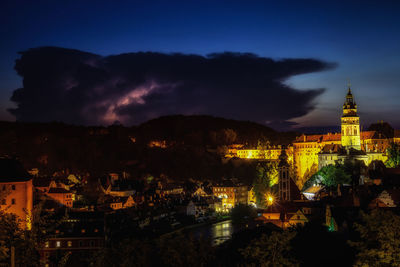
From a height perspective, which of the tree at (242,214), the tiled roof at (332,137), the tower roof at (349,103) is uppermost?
the tower roof at (349,103)

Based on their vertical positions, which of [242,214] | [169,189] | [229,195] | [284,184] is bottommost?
[242,214]

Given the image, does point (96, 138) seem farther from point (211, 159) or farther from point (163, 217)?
point (163, 217)

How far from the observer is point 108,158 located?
74625mm

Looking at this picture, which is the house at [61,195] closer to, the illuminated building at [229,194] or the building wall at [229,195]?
the illuminated building at [229,194]

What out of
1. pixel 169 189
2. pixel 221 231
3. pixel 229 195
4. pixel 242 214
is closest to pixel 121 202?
pixel 221 231

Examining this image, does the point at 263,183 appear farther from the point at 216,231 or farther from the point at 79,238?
the point at 79,238

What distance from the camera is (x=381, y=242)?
11.2 m

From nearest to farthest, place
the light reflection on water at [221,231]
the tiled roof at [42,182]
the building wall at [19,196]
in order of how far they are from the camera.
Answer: the building wall at [19,196] < the light reflection on water at [221,231] < the tiled roof at [42,182]

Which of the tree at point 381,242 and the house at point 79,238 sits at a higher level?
the tree at point 381,242

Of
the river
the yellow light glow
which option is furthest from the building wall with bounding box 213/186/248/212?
the river

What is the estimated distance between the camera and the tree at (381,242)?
1083cm

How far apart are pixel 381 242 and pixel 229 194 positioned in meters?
45.0

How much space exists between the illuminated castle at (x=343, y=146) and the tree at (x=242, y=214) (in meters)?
15.5

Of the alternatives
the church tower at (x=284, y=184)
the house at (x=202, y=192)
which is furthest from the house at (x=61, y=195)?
the church tower at (x=284, y=184)
